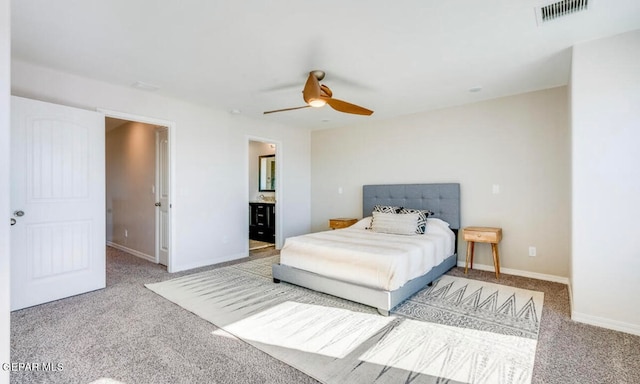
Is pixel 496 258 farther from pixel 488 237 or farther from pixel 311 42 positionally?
pixel 311 42

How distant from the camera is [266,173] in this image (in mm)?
7406

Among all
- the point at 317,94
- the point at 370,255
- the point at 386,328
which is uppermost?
the point at 317,94

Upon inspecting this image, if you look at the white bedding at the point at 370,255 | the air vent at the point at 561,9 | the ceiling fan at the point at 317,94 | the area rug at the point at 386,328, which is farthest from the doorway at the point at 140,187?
the air vent at the point at 561,9

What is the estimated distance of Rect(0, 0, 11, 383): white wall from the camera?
135 centimetres

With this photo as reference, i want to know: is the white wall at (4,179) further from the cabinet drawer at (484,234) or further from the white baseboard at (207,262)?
the cabinet drawer at (484,234)

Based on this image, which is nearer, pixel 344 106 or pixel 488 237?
pixel 344 106

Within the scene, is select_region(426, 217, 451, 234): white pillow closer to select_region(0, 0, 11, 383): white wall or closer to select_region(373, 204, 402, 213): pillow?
select_region(373, 204, 402, 213): pillow

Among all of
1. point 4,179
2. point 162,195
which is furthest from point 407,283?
point 162,195

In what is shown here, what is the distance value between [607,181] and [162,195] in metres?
5.36

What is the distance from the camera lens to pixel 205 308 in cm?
300

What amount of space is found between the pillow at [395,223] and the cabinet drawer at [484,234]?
691 millimetres

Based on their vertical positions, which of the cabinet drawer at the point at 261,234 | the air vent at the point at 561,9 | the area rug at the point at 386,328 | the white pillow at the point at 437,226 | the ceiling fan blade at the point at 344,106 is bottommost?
the area rug at the point at 386,328

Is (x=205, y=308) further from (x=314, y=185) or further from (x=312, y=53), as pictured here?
(x=314, y=185)

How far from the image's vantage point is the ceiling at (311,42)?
221 cm
